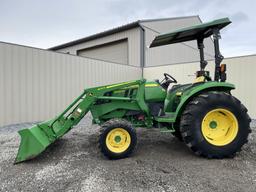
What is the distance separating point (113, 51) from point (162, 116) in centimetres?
1026

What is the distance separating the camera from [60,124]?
3512mm

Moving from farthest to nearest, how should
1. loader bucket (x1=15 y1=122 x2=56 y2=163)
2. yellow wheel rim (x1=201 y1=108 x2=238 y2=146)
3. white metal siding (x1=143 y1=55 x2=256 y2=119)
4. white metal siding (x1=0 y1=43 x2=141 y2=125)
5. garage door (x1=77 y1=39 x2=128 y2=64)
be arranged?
1. garage door (x1=77 y1=39 x2=128 y2=64)
2. white metal siding (x1=143 y1=55 x2=256 y2=119)
3. white metal siding (x1=0 y1=43 x2=141 y2=125)
4. yellow wheel rim (x1=201 y1=108 x2=238 y2=146)
5. loader bucket (x1=15 y1=122 x2=56 y2=163)

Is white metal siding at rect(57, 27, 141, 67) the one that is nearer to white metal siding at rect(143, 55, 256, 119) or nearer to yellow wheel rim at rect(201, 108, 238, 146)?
white metal siding at rect(143, 55, 256, 119)

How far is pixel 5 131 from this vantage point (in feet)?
18.2

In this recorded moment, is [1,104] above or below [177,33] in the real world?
below

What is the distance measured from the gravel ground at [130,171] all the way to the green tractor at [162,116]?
24 cm

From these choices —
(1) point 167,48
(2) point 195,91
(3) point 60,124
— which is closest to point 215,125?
(2) point 195,91

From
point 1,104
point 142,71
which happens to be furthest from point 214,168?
point 142,71

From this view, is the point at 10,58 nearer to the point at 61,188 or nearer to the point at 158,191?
the point at 61,188

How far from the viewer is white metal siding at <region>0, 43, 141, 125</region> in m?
6.16

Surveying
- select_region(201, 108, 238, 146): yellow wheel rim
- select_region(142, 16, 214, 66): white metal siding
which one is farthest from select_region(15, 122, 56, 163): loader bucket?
select_region(142, 16, 214, 66): white metal siding

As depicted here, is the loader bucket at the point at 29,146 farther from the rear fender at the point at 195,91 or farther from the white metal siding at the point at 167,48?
the white metal siding at the point at 167,48

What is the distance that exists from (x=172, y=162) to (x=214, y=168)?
598 millimetres

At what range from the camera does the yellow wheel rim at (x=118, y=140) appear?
10.9 feet
